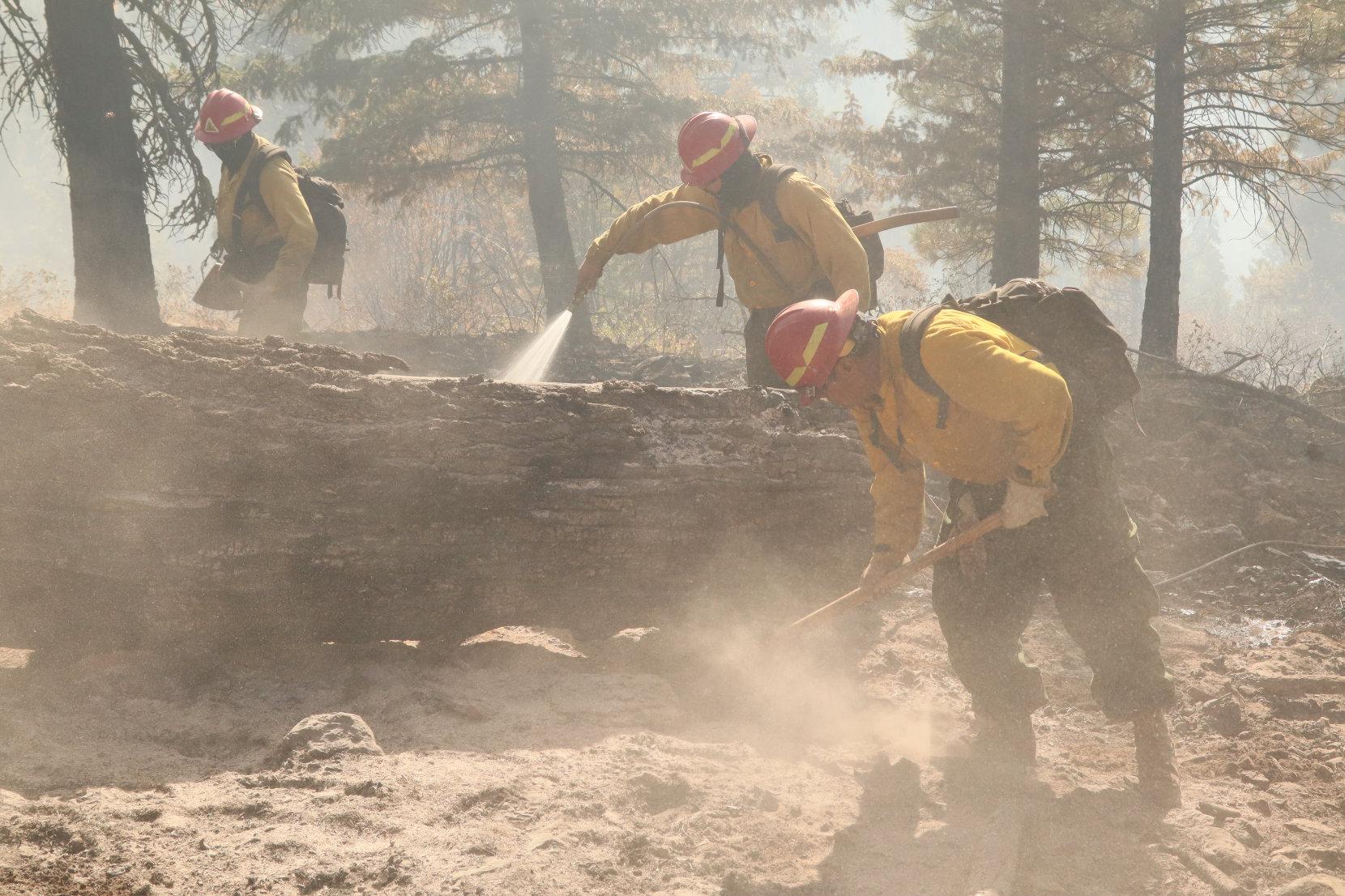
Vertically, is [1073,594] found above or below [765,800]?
above

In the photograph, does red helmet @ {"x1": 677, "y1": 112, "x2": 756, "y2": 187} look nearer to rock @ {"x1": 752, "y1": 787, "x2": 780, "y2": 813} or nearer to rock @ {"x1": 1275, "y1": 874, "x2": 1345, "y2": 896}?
rock @ {"x1": 752, "y1": 787, "x2": 780, "y2": 813}

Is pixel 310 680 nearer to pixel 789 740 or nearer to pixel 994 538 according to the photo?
pixel 789 740

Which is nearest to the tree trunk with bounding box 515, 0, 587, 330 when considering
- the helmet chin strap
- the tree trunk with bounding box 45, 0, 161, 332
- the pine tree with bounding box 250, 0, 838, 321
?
the pine tree with bounding box 250, 0, 838, 321

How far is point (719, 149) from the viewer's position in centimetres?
500

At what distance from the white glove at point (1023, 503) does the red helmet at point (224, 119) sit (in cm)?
492

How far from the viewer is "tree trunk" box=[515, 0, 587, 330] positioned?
14.1 m

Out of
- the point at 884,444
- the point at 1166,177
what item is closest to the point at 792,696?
the point at 884,444

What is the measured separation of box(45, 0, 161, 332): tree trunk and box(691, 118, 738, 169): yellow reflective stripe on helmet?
5.39 meters

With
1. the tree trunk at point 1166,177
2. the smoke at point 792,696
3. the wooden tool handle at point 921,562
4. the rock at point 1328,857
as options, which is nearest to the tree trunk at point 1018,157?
the tree trunk at point 1166,177

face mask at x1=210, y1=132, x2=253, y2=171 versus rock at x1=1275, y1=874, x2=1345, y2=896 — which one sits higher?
face mask at x1=210, y1=132, x2=253, y2=171

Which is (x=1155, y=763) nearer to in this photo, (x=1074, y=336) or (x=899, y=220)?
(x=1074, y=336)

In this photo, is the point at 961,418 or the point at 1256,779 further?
the point at 1256,779

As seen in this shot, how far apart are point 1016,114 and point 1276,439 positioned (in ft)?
15.9

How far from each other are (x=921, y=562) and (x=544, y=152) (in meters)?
12.1
